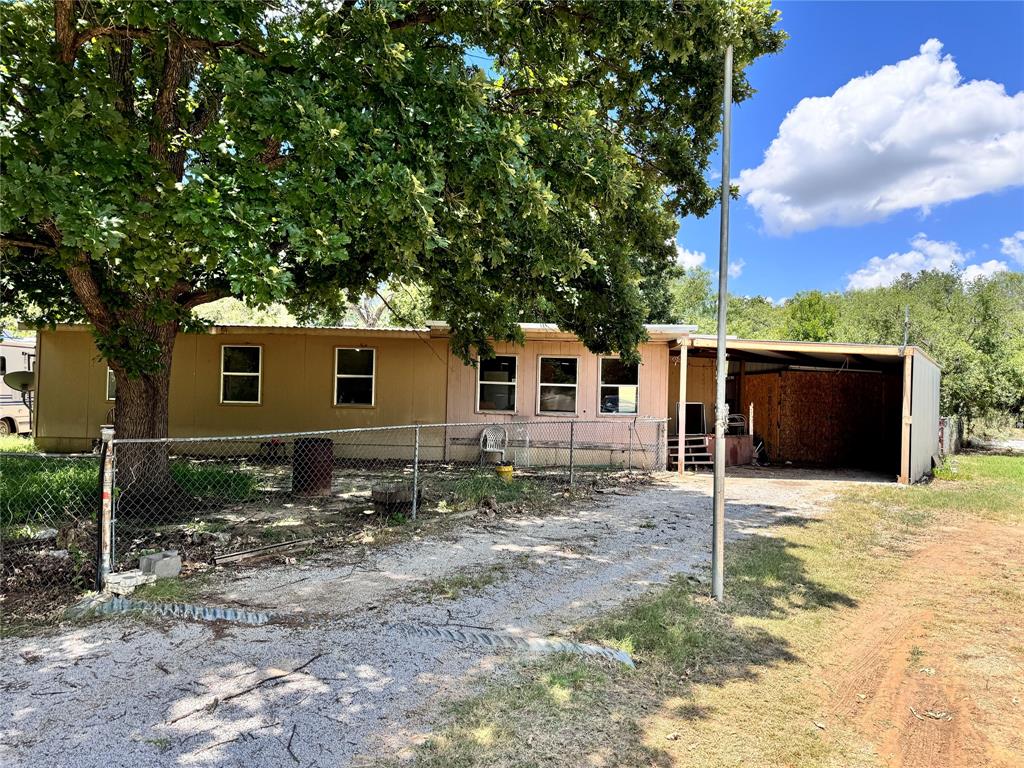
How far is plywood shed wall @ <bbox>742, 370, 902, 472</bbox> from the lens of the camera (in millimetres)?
15570

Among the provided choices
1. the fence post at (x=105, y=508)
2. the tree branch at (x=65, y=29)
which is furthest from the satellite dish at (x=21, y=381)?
the fence post at (x=105, y=508)

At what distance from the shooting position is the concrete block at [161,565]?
4.51m

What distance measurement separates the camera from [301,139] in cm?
455

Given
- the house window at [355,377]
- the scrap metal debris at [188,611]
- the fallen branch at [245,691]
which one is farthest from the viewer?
the house window at [355,377]

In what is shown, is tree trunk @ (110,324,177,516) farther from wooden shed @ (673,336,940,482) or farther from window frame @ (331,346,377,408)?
wooden shed @ (673,336,940,482)

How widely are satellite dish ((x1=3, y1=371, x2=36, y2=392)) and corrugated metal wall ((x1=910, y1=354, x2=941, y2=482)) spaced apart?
19.3 meters

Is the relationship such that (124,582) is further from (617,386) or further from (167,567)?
(617,386)

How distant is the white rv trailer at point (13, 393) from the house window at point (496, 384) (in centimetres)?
1262

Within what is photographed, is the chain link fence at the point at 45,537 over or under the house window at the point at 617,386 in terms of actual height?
under

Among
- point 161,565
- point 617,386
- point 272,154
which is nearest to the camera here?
point 161,565

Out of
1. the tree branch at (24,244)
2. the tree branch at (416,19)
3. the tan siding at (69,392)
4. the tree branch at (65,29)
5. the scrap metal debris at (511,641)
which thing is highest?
the tree branch at (416,19)

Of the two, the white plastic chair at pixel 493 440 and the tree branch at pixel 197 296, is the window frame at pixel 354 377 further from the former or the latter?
the tree branch at pixel 197 296

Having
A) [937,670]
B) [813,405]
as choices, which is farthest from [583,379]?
[937,670]

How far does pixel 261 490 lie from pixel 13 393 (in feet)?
42.1
